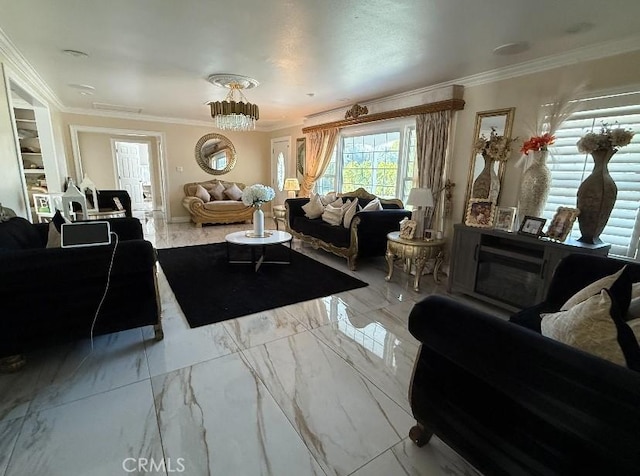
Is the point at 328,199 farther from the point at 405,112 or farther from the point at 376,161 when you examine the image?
the point at 405,112

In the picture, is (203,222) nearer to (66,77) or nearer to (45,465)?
(66,77)

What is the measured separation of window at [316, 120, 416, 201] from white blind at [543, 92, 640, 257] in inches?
70.5

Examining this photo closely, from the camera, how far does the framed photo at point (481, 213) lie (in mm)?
2928

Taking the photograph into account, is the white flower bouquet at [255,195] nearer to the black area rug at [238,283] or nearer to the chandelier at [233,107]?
the black area rug at [238,283]

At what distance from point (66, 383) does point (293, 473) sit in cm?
149

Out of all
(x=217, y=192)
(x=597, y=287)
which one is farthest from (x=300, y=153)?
(x=597, y=287)

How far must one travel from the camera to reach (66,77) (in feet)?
12.3

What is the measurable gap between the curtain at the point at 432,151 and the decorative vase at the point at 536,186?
985mm

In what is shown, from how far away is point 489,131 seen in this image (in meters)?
3.26

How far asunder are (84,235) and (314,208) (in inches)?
131

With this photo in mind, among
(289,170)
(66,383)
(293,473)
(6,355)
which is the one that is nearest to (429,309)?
(293,473)

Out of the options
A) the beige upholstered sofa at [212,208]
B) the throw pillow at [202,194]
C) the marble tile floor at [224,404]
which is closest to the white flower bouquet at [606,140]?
the marble tile floor at [224,404]

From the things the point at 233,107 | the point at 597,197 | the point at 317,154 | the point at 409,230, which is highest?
the point at 233,107

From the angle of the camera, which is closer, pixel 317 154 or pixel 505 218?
pixel 505 218
